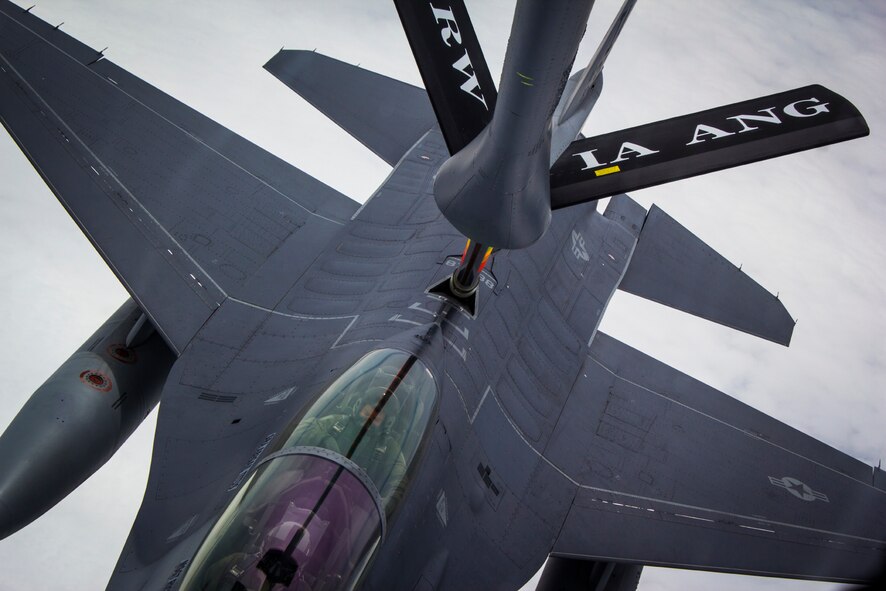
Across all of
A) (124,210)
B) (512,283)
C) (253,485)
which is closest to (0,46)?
(124,210)

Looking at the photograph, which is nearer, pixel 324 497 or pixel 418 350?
pixel 324 497

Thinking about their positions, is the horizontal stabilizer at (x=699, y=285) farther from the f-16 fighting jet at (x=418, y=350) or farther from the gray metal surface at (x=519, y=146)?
the gray metal surface at (x=519, y=146)

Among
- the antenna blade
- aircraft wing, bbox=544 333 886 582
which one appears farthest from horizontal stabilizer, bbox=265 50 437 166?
the antenna blade

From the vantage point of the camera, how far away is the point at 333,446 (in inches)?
151

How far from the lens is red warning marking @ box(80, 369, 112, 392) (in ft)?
23.5

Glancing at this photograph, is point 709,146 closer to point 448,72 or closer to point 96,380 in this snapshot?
point 448,72

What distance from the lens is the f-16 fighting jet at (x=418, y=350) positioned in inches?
157

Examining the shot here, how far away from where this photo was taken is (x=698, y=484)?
7.83 metres

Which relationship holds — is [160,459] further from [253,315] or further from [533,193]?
[533,193]

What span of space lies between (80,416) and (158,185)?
3.05m

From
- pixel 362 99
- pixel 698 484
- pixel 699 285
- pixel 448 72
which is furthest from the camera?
pixel 362 99

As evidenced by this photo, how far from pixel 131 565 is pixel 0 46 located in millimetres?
7687

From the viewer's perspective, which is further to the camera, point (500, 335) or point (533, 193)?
point (500, 335)

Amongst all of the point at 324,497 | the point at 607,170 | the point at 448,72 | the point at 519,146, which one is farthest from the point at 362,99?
the point at 324,497
